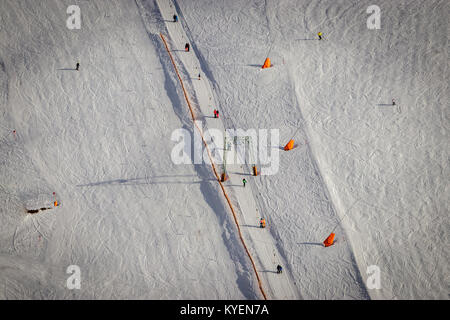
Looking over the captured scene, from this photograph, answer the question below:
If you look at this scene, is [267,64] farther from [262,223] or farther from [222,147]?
[262,223]

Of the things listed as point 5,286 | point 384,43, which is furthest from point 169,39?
point 5,286

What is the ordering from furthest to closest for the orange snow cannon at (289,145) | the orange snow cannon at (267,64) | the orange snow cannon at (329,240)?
the orange snow cannon at (267,64) → the orange snow cannon at (289,145) → the orange snow cannon at (329,240)

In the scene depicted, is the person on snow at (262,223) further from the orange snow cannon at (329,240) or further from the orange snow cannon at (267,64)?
the orange snow cannon at (267,64)

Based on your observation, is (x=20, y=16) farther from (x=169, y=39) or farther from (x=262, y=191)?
(x=262, y=191)

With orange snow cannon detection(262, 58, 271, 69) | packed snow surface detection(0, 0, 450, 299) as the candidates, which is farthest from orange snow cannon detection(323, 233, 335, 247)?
orange snow cannon detection(262, 58, 271, 69)

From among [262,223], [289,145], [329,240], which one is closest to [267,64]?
[289,145]

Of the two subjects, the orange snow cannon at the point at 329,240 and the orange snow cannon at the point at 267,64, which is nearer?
the orange snow cannon at the point at 329,240

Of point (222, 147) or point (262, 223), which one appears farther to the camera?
point (222, 147)

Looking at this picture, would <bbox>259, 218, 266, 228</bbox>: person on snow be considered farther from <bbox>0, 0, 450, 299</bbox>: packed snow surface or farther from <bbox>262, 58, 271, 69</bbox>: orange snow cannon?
<bbox>262, 58, 271, 69</bbox>: orange snow cannon

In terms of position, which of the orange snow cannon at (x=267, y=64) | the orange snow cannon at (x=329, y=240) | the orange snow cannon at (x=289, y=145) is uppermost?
the orange snow cannon at (x=267, y=64)

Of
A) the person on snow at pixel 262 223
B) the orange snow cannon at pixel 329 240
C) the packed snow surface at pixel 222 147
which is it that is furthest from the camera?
the person on snow at pixel 262 223

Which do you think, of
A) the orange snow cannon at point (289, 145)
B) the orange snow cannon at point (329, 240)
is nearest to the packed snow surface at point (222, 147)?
A: the orange snow cannon at point (329, 240)
